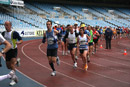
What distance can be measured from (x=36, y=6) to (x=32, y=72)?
38077 millimetres

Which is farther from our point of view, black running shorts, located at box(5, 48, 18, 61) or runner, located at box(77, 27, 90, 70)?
runner, located at box(77, 27, 90, 70)

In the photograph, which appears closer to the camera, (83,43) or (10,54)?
(10,54)

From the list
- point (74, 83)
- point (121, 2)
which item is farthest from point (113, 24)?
point (74, 83)

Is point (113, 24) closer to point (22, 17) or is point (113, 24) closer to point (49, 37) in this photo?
point (22, 17)

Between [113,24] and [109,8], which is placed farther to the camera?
[109,8]

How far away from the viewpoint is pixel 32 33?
3184cm

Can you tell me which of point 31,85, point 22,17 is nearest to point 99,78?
point 31,85

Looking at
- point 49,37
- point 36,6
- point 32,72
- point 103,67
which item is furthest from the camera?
point 36,6

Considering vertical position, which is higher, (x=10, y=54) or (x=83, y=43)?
(x=10, y=54)

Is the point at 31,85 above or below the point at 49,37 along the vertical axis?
below

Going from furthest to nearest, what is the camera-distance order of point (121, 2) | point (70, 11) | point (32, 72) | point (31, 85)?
point (121, 2)
point (70, 11)
point (32, 72)
point (31, 85)

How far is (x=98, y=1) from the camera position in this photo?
196 feet

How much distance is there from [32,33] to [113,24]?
25215 millimetres

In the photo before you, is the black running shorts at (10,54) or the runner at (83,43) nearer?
the black running shorts at (10,54)
